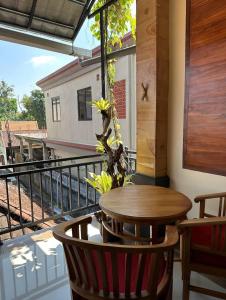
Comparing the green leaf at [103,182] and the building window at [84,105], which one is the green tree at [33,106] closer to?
the building window at [84,105]

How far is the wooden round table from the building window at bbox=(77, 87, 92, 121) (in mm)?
5146

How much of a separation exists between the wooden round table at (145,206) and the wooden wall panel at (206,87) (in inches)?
17.6

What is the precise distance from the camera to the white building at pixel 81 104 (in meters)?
5.02

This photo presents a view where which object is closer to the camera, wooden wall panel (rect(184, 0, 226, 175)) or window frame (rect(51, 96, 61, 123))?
wooden wall panel (rect(184, 0, 226, 175))

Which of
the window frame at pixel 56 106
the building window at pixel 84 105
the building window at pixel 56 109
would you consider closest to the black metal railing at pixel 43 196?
the building window at pixel 84 105

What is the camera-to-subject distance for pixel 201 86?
1.85m

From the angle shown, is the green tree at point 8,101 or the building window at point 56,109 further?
the green tree at point 8,101

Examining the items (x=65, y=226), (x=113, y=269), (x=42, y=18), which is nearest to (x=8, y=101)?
(x=42, y=18)

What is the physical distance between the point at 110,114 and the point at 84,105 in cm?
476

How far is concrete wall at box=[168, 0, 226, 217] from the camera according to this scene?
6.46 ft

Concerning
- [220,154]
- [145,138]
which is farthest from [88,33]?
[220,154]

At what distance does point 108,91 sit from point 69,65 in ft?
13.6

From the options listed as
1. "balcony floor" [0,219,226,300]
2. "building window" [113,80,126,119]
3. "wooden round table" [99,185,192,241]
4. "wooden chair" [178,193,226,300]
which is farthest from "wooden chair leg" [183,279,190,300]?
"building window" [113,80,126,119]

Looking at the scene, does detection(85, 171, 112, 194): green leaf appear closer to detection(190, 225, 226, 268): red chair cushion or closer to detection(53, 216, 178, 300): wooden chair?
detection(190, 225, 226, 268): red chair cushion
